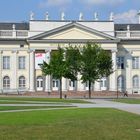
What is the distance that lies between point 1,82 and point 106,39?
20.9 meters

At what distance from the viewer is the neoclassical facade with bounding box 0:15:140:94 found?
327ft

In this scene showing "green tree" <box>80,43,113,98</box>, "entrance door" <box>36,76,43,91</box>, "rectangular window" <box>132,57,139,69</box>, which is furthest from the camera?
"rectangular window" <box>132,57,139,69</box>

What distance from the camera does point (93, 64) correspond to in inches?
2916

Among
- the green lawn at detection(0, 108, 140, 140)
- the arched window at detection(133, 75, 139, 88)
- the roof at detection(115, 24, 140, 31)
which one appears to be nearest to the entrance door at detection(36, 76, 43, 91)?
the arched window at detection(133, 75, 139, 88)

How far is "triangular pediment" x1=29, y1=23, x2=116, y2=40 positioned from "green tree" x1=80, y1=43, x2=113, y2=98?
943 inches

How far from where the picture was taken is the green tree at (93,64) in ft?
245

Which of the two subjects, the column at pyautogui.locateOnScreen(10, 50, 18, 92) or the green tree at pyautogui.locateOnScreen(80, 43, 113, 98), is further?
the column at pyautogui.locateOnScreen(10, 50, 18, 92)

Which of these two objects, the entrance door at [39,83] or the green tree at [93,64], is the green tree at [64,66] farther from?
the entrance door at [39,83]

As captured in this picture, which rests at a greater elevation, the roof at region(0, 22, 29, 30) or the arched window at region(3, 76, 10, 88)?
the roof at region(0, 22, 29, 30)

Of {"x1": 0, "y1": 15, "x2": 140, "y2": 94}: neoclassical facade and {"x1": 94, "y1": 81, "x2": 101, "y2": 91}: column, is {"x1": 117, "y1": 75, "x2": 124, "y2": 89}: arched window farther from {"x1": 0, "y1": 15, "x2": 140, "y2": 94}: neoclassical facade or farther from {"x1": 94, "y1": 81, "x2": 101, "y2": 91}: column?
{"x1": 94, "y1": 81, "x2": 101, "y2": 91}: column

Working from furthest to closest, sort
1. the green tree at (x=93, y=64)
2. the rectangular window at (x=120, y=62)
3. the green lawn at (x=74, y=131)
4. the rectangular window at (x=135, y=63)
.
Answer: the rectangular window at (x=120, y=62) → the rectangular window at (x=135, y=63) → the green tree at (x=93, y=64) → the green lawn at (x=74, y=131)

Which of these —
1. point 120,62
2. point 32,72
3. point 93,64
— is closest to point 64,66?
point 93,64

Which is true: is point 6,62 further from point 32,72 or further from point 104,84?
point 104,84

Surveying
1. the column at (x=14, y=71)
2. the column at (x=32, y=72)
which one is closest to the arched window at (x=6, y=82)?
the column at (x=14, y=71)
